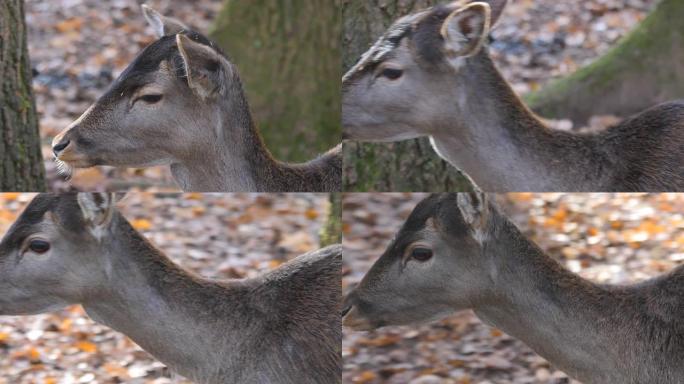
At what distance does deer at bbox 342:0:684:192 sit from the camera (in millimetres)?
3250

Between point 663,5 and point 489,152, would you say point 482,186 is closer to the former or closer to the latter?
point 489,152

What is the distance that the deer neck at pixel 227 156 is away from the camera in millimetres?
3178

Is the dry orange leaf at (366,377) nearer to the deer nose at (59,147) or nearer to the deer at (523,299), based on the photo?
the deer at (523,299)

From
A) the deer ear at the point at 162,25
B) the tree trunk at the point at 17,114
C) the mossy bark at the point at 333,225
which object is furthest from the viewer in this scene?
the mossy bark at the point at 333,225

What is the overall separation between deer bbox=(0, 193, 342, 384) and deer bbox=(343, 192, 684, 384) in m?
0.17

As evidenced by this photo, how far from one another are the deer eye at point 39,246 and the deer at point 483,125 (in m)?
1.07

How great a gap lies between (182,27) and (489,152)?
3.59ft

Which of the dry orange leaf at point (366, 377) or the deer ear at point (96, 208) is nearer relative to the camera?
the deer ear at point (96, 208)

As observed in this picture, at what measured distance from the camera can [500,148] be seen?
336 cm

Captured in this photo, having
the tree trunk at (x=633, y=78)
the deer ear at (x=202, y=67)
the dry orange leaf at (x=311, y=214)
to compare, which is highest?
the deer ear at (x=202, y=67)

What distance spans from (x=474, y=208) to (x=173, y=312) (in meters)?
1.11

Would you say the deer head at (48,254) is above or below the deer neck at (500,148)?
below

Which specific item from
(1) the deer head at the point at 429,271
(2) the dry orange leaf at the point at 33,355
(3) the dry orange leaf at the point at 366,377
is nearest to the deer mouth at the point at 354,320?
(1) the deer head at the point at 429,271

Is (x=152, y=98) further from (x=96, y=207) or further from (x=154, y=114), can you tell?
(x=96, y=207)
